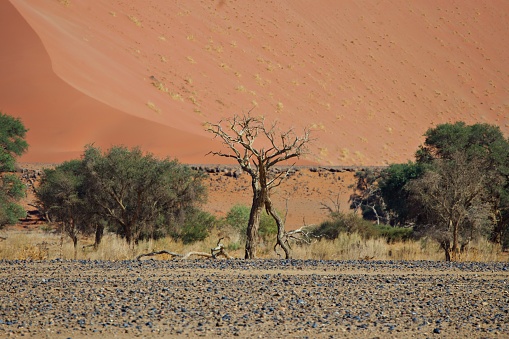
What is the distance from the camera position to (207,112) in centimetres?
5788

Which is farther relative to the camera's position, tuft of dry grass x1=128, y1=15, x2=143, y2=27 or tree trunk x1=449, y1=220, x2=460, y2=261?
tuft of dry grass x1=128, y1=15, x2=143, y2=27

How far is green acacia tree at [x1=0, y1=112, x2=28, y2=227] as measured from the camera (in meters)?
24.6

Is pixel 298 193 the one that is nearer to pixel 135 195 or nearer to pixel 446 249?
pixel 135 195

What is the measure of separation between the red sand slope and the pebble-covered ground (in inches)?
1349

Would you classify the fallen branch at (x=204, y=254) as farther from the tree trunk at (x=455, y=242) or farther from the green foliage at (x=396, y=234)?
the green foliage at (x=396, y=234)

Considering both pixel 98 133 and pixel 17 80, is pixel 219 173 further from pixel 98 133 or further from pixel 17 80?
pixel 17 80

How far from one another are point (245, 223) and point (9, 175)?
8459 millimetres

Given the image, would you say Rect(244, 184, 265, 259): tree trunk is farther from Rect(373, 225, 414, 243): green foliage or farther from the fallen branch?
Rect(373, 225, 414, 243): green foliage

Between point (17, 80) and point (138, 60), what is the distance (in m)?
12.3

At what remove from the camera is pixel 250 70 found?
224ft

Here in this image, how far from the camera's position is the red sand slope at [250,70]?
2016 inches

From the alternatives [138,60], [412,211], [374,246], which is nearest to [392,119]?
[138,60]

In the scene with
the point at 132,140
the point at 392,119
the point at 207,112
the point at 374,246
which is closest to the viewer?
the point at 374,246

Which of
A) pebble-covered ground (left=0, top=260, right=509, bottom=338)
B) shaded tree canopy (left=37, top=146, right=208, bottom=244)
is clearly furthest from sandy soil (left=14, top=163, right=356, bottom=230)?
pebble-covered ground (left=0, top=260, right=509, bottom=338)
